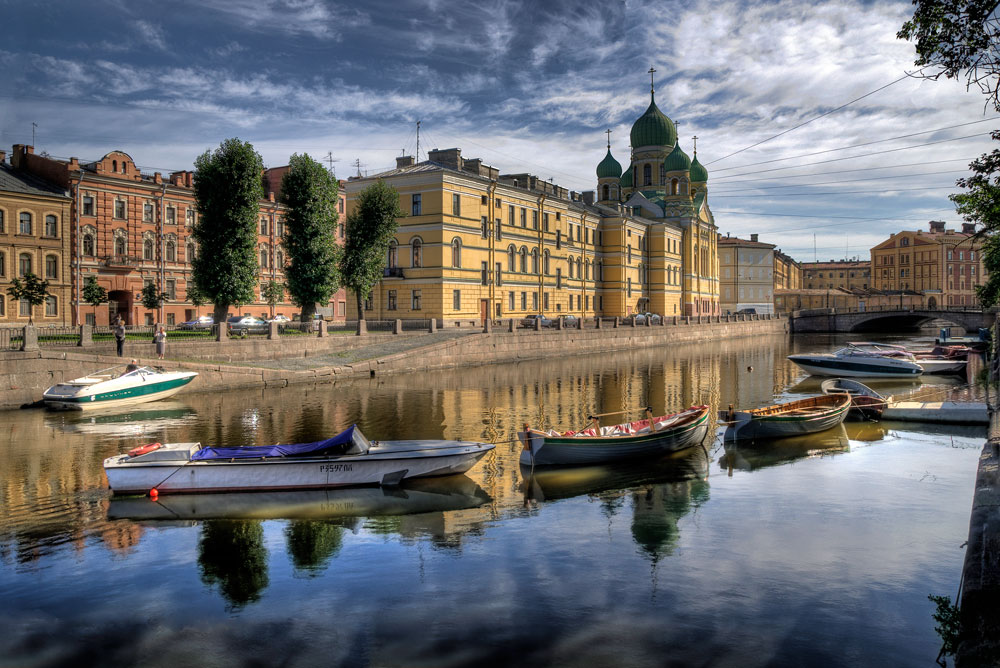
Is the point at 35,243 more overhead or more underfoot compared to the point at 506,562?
more overhead

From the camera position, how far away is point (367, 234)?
49.2m

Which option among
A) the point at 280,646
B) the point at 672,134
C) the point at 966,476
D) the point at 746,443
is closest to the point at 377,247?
the point at 746,443

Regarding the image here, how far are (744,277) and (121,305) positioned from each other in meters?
100

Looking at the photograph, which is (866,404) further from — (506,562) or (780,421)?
(506,562)

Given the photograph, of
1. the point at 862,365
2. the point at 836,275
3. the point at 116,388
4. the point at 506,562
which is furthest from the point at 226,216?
the point at 836,275

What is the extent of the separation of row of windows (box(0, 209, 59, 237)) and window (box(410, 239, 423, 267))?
25142mm

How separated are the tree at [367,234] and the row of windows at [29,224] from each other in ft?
67.4

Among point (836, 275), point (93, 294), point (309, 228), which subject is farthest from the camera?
point (836, 275)

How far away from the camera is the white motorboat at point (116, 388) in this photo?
92.9ft

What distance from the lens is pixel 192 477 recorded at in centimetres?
1670

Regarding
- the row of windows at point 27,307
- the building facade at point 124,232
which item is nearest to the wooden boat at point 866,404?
the building facade at point 124,232

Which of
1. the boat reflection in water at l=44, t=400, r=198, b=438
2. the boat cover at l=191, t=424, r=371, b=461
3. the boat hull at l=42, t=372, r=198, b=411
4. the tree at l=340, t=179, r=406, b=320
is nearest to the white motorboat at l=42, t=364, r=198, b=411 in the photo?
the boat hull at l=42, t=372, r=198, b=411

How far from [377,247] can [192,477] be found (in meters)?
34.3

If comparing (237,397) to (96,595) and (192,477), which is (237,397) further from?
(96,595)
